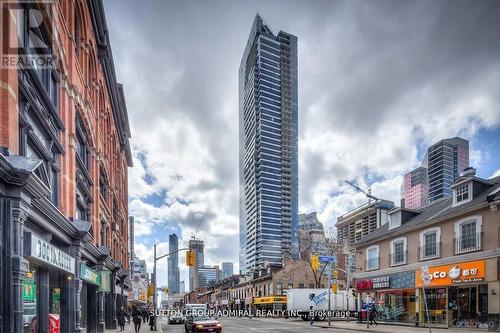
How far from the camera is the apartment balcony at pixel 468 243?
81.0 feet

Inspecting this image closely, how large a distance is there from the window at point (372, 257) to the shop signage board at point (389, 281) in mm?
1142

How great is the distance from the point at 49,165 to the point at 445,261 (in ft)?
84.0

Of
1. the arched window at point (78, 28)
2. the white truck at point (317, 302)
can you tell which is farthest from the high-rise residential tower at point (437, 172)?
the arched window at point (78, 28)

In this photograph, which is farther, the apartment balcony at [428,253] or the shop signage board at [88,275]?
the apartment balcony at [428,253]

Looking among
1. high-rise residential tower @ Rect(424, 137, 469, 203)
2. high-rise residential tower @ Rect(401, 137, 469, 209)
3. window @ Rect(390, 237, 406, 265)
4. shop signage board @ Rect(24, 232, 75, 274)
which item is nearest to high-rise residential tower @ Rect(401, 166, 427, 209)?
high-rise residential tower @ Rect(401, 137, 469, 209)

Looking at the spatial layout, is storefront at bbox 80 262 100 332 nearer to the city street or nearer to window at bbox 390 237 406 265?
the city street

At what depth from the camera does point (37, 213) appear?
41.1 feet

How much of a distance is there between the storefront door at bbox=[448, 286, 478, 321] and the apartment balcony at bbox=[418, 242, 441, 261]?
2.46 m

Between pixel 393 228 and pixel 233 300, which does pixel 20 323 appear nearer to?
pixel 393 228

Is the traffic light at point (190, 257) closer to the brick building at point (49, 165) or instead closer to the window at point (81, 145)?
the brick building at point (49, 165)

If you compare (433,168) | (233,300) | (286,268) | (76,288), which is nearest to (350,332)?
(76,288)

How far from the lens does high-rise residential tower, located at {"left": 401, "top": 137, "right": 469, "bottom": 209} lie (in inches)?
4707

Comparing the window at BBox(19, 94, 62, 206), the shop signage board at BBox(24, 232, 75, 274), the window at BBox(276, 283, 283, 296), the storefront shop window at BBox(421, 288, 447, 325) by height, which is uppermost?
the window at BBox(19, 94, 62, 206)

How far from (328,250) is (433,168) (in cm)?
7665
